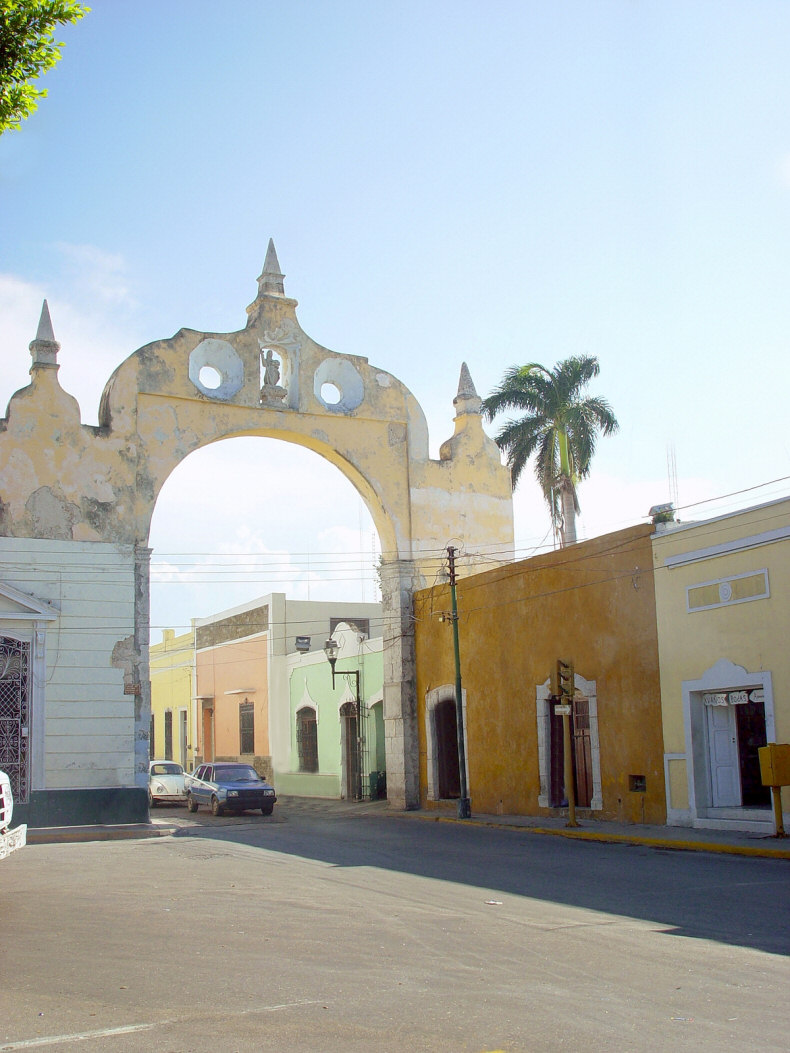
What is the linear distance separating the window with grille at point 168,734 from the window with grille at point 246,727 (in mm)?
9010

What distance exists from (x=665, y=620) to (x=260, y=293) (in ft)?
40.7

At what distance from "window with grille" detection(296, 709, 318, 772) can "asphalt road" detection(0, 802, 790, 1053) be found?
20228 millimetres

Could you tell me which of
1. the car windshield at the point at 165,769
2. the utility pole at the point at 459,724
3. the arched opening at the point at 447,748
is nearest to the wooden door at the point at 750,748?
the utility pole at the point at 459,724

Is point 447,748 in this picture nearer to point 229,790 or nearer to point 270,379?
point 229,790

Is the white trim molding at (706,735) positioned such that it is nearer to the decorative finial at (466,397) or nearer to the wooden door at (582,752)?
the wooden door at (582,752)

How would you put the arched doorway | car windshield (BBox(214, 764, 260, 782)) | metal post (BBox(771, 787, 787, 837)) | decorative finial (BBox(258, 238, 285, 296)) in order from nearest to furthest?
metal post (BBox(771, 787, 787, 837))
decorative finial (BBox(258, 238, 285, 296))
car windshield (BBox(214, 764, 260, 782))
the arched doorway

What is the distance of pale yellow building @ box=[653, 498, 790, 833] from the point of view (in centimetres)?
1642

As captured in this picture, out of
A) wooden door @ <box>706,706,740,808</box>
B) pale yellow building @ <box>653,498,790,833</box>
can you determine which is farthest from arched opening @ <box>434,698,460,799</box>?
wooden door @ <box>706,706,740,808</box>

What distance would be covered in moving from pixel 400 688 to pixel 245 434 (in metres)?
7.06

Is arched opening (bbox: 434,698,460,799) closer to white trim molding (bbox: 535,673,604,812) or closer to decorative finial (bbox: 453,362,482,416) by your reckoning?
white trim molding (bbox: 535,673,604,812)

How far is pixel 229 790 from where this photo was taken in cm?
2639

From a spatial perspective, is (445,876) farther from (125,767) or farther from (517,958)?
(125,767)

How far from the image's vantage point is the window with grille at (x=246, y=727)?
38.8 meters

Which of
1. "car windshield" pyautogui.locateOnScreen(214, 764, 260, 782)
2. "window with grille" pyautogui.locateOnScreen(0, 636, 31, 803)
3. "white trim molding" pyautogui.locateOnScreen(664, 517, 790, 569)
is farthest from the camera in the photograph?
"car windshield" pyautogui.locateOnScreen(214, 764, 260, 782)
